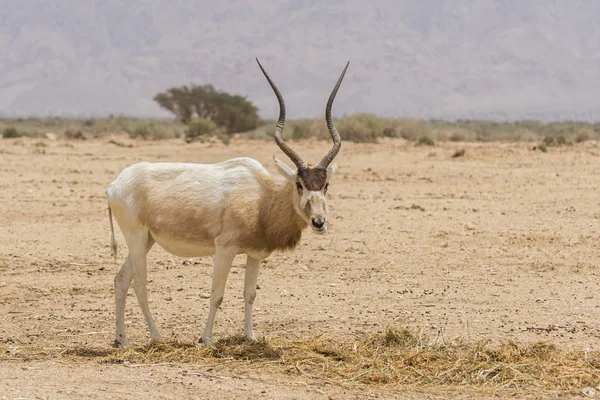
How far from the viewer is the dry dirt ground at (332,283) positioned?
7332mm

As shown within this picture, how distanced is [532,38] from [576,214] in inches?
6006

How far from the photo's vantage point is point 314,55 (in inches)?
5930

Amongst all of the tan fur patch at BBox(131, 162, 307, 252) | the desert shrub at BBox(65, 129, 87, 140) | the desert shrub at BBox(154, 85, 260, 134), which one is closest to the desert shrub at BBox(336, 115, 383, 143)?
the desert shrub at BBox(154, 85, 260, 134)

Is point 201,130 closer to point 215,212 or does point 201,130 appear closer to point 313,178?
point 215,212

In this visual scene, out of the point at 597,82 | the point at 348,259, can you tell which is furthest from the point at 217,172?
the point at 597,82

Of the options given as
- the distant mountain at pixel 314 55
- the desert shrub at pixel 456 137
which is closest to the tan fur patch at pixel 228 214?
the desert shrub at pixel 456 137

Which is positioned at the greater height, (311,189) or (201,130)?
(311,189)

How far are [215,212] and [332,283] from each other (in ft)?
10.3

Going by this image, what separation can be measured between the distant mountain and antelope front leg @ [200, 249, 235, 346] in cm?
13037

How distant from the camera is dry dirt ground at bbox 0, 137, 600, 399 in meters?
7.33

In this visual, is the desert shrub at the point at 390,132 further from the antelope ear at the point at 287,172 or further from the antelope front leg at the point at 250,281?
the antelope ear at the point at 287,172

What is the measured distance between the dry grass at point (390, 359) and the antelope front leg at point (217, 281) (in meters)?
0.15

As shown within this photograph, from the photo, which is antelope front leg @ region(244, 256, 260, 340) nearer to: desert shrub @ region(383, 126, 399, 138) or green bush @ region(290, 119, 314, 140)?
green bush @ region(290, 119, 314, 140)

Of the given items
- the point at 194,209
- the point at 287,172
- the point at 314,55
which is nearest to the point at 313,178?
the point at 287,172
